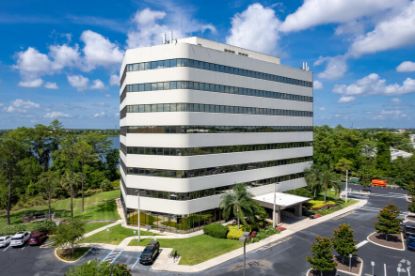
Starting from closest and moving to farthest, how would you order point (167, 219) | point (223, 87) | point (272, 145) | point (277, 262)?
point (277, 262) → point (167, 219) → point (223, 87) → point (272, 145)

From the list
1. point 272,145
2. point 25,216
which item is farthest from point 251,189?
point 25,216

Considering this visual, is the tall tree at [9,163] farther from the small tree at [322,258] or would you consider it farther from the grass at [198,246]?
the small tree at [322,258]

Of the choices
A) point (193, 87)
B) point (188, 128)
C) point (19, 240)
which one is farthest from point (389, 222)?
point (19, 240)

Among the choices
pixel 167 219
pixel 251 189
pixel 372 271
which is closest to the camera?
pixel 372 271

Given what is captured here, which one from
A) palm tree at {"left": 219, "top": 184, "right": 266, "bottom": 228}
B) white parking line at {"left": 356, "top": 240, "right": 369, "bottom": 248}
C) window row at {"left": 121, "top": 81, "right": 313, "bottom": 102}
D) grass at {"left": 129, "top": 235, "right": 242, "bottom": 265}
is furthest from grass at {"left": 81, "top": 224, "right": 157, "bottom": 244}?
white parking line at {"left": 356, "top": 240, "right": 369, "bottom": 248}

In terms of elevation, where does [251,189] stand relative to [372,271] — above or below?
above

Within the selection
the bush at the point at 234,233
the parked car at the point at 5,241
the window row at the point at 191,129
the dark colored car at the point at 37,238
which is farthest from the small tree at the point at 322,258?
the parked car at the point at 5,241

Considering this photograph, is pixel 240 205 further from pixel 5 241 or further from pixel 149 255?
pixel 5 241

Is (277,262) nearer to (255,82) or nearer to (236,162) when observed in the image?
(236,162)
